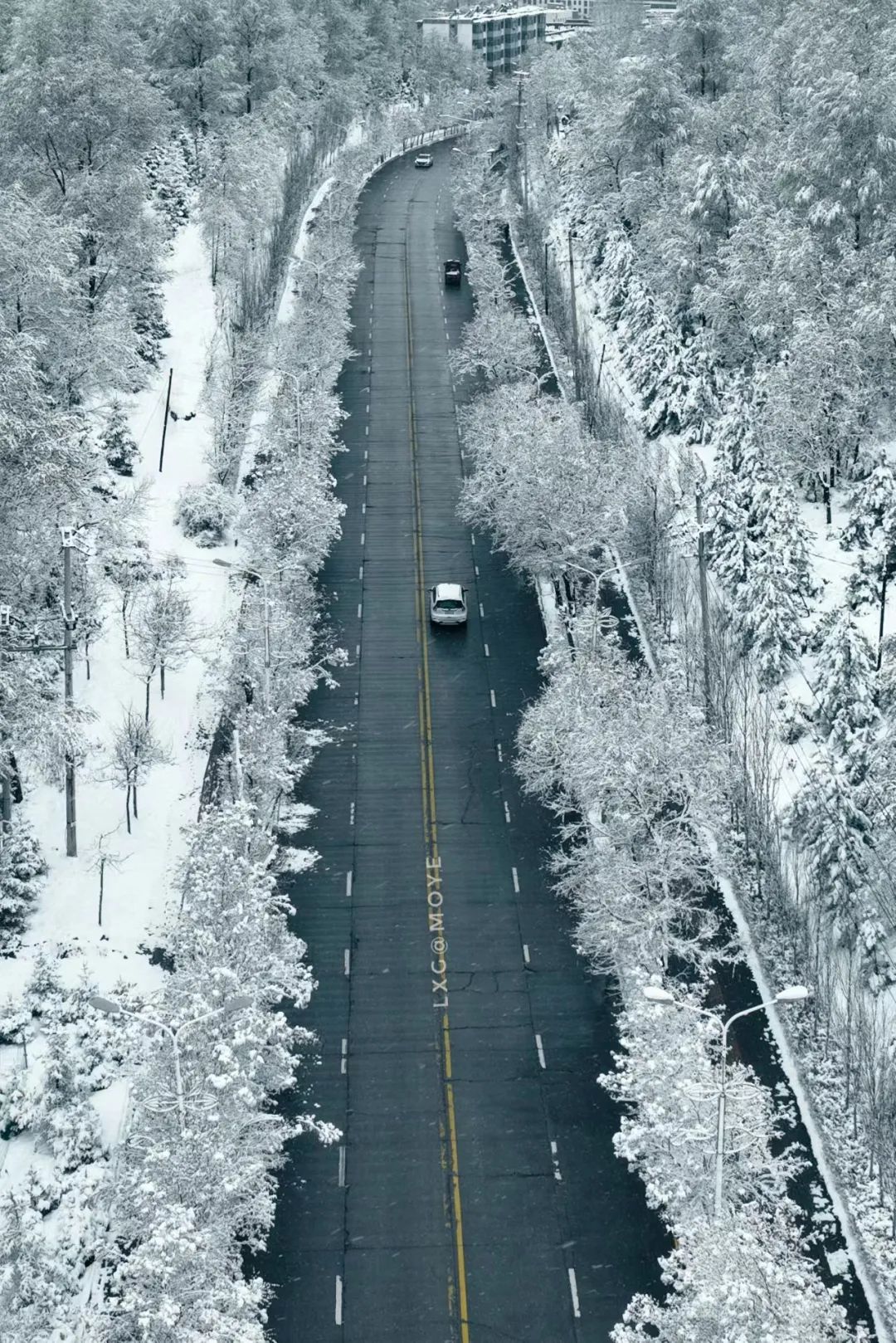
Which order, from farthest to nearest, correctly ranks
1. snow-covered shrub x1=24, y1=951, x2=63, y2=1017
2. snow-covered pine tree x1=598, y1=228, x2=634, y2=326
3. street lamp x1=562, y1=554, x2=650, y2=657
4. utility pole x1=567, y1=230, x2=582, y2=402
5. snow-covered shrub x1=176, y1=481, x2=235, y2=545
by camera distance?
snow-covered pine tree x1=598, y1=228, x2=634, y2=326 < utility pole x1=567, y1=230, x2=582, y2=402 < snow-covered shrub x1=176, y1=481, x2=235, y2=545 < street lamp x1=562, y1=554, x2=650, y2=657 < snow-covered shrub x1=24, y1=951, x2=63, y2=1017

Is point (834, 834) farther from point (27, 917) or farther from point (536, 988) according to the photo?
point (27, 917)

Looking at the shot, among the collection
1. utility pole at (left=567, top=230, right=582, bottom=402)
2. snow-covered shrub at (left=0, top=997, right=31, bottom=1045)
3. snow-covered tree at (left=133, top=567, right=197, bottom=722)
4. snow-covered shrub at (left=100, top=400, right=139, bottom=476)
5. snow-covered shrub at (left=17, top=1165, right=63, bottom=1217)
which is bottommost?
snow-covered shrub at (left=17, top=1165, right=63, bottom=1217)

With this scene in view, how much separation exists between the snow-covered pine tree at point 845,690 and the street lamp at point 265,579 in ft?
60.7

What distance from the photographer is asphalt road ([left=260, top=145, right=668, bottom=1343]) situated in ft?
115

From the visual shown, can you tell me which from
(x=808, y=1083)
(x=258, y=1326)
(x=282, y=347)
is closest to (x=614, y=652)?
(x=808, y=1083)

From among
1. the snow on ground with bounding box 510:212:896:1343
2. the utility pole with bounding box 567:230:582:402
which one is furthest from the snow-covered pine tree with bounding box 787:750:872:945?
the utility pole with bounding box 567:230:582:402

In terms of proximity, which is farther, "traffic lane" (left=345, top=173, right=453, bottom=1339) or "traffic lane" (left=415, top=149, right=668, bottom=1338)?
"traffic lane" (left=415, top=149, right=668, bottom=1338)

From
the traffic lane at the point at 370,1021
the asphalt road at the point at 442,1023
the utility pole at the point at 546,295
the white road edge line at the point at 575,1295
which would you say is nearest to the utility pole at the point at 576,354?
the utility pole at the point at 546,295

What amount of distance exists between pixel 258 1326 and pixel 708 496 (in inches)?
1609

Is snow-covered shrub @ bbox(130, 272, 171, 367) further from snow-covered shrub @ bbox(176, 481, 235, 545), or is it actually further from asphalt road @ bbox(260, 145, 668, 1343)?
asphalt road @ bbox(260, 145, 668, 1343)

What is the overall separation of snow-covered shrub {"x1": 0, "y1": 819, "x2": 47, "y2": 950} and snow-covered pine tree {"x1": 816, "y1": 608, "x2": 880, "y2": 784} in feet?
83.1

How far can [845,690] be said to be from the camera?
4922 centimetres

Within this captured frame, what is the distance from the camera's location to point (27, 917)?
46.7m

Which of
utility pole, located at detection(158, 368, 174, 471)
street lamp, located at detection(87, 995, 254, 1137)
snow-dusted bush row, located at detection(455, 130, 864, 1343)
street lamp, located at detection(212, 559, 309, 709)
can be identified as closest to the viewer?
Answer: snow-dusted bush row, located at detection(455, 130, 864, 1343)
